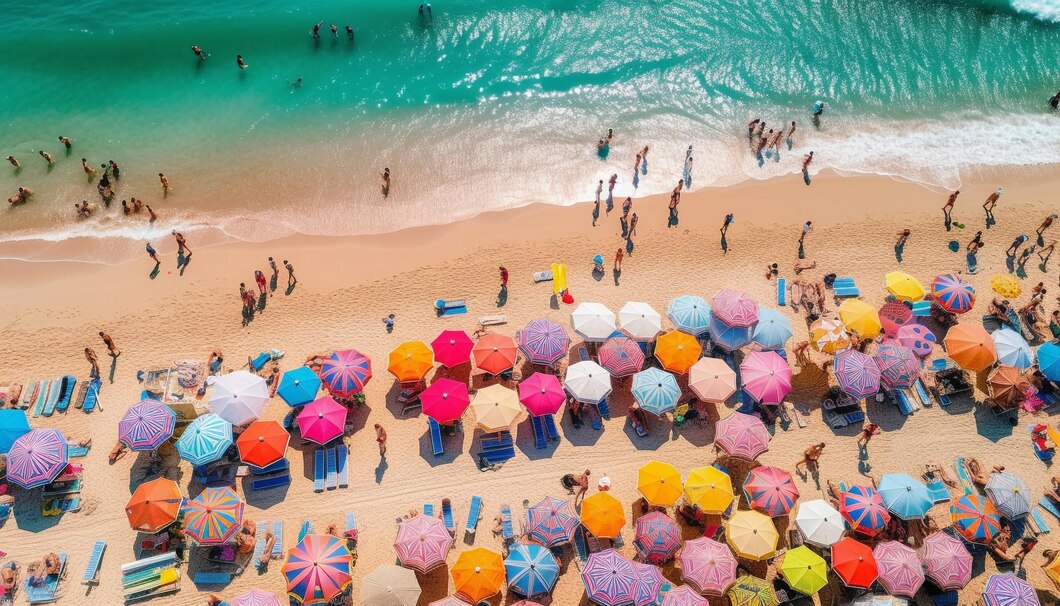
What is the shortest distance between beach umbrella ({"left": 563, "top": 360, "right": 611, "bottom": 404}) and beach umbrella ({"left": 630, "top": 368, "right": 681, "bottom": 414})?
3.40ft

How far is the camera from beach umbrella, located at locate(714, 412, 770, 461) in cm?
2072

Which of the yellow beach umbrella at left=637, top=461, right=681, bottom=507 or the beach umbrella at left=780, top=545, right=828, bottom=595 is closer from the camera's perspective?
the beach umbrella at left=780, top=545, right=828, bottom=595

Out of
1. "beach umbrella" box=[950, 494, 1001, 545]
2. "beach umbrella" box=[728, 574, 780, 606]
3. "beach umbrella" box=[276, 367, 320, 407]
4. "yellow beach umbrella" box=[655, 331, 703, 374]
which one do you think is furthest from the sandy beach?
"beach umbrella" box=[728, 574, 780, 606]

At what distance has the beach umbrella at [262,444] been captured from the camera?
20250mm

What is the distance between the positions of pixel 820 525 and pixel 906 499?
3.06 meters

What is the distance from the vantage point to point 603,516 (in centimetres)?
1927

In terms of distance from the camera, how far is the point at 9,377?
23.3 m

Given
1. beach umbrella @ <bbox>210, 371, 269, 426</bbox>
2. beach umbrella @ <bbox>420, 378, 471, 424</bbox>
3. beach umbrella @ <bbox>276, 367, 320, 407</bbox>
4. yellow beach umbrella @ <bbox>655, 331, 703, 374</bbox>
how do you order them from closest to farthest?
beach umbrella @ <bbox>210, 371, 269, 426</bbox>, beach umbrella @ <bbox>420, 378, 471, 424</bbox>, beach umbrella @ <bbox>276, 367, 320, 407</bbox>, yellow beach umbrella @ <bbox>655, 331, 703, 374</bbox>

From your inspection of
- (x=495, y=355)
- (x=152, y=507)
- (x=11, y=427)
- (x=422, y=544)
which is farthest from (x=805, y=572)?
(x=11, y=427)

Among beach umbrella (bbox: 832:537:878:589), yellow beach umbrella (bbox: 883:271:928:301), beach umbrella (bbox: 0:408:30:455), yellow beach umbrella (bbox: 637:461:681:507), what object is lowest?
beach umbrella (bbox: 0:408:30:455)

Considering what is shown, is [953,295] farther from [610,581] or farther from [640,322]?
[610,581]

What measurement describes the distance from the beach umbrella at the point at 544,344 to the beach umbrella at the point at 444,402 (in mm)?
2794

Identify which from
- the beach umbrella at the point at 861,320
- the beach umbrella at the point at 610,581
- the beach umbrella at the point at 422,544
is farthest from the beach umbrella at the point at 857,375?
the beach umbrella at the point at 422,544

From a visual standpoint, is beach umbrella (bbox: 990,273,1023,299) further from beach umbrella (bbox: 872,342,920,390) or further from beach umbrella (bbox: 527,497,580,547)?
beach umbrella (bbox: 527,497,580,547)
